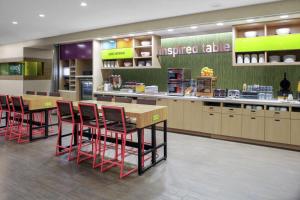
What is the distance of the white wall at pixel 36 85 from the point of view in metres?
10.5

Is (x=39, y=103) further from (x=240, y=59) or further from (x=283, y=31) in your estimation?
(x=283, y=31)

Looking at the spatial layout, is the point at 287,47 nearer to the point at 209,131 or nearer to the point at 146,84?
the point at 209,131

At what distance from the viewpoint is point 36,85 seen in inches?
427

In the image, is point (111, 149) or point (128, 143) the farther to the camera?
point (111, 149)

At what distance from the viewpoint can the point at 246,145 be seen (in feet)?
17.3

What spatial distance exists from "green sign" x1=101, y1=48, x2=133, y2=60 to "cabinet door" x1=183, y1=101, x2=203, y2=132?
229 centimetres

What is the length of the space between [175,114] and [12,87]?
26.8 feet

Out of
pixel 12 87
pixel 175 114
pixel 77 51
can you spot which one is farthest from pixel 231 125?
pixel 12 87

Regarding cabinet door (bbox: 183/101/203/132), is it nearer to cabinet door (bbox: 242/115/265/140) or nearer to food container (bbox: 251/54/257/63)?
cabinet door (bbox: 242/115/265/140)

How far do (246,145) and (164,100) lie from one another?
2.22m

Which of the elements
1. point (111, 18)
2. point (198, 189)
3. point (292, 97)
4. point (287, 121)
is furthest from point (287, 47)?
point (111, 18)

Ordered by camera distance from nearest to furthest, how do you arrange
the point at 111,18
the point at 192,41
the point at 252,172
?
the point at 252,172 < the point at 111,18 < the point at 192,41

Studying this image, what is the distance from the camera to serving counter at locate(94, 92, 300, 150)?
490 cm

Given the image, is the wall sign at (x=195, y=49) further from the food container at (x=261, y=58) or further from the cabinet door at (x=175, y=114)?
the cabinet door at (x=175, y=114)
